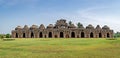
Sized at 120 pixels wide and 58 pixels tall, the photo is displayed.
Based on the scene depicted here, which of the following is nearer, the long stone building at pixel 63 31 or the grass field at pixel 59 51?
the grass field at pixel 59 51

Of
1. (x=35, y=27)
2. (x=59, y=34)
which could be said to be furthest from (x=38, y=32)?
(x=59, y=34)

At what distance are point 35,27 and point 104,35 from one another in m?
36.6

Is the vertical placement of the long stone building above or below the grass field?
above

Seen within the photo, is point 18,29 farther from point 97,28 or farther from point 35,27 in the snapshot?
point 97,28

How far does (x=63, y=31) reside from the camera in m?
103

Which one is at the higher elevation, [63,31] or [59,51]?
[63,31]

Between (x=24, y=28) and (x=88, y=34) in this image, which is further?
(x=24, y=28)

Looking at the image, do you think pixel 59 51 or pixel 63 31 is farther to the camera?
pixel 63 31

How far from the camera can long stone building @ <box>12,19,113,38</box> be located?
103 meters

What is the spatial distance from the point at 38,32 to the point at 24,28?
976 cm

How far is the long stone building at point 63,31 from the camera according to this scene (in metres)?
103

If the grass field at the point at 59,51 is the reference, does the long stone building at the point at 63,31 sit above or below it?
above

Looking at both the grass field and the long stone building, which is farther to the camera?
the long stone building

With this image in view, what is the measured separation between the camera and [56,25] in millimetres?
109062
